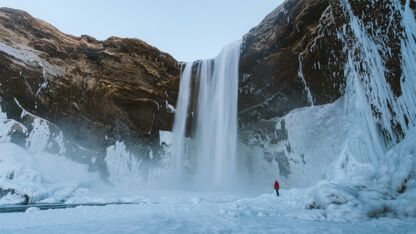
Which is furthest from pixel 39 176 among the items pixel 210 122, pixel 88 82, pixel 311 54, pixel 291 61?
pixel 311 54

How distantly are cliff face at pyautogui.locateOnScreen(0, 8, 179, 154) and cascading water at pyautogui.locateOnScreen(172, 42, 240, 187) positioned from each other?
4.32 ft

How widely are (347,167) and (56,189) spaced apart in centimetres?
1572

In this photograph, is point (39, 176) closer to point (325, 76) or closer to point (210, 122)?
point (210, 122)

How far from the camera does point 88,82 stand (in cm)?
2362

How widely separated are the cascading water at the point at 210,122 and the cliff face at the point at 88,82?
4.32 feet

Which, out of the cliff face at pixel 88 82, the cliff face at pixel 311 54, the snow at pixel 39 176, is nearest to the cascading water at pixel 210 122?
the cliff face at pixel 311 54

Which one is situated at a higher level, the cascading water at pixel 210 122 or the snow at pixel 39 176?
the cascading water at pixel 210 122

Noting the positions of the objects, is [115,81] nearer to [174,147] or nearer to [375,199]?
[174,147]

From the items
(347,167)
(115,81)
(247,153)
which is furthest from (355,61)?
(115,81)

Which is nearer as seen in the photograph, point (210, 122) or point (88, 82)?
point (88, 82)

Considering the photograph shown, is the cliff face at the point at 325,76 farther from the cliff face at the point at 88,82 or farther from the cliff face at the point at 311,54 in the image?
the cliff face at the point at 88,82

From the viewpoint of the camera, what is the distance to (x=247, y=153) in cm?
2488

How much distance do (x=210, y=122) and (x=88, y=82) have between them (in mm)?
10128

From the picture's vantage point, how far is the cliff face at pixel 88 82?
2103 cm
